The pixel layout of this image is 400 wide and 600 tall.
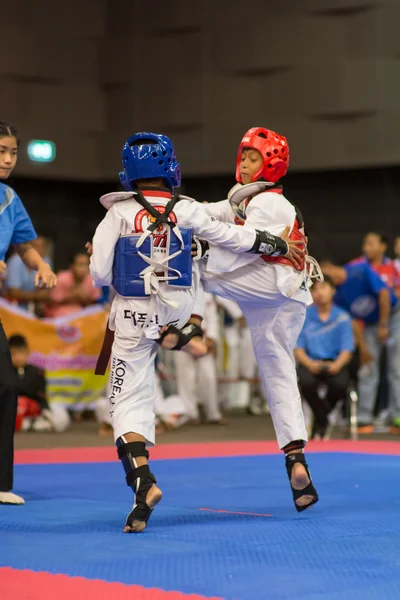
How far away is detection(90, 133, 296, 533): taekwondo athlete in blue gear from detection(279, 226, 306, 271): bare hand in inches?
10.0

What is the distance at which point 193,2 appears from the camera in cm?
1403

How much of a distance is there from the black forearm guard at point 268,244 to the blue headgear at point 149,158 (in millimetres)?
423

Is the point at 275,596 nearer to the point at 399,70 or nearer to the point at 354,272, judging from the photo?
the point at 354,272

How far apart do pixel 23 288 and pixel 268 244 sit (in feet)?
23.5

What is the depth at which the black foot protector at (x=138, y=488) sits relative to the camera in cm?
367

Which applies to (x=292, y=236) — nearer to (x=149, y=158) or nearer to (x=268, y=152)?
(x=268, y=152)

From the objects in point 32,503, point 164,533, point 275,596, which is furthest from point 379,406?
point 275,596

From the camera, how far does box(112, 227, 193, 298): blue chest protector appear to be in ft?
12.6

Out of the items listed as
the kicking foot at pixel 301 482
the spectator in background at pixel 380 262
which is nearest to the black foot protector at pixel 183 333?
the kicking foot at pixel 301 482

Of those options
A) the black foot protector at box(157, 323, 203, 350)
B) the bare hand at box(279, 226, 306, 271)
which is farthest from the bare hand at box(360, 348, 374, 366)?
the black foot protector at box(157, 323, 203, 350)

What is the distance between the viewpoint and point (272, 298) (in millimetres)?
4242

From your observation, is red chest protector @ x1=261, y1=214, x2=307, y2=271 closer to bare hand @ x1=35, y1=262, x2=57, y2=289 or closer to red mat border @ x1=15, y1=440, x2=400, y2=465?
bare hand @ x1=35, y1=262, x2=57, y2=289

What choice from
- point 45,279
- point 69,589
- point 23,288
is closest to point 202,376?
point 23,288

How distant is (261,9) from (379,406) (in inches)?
257
